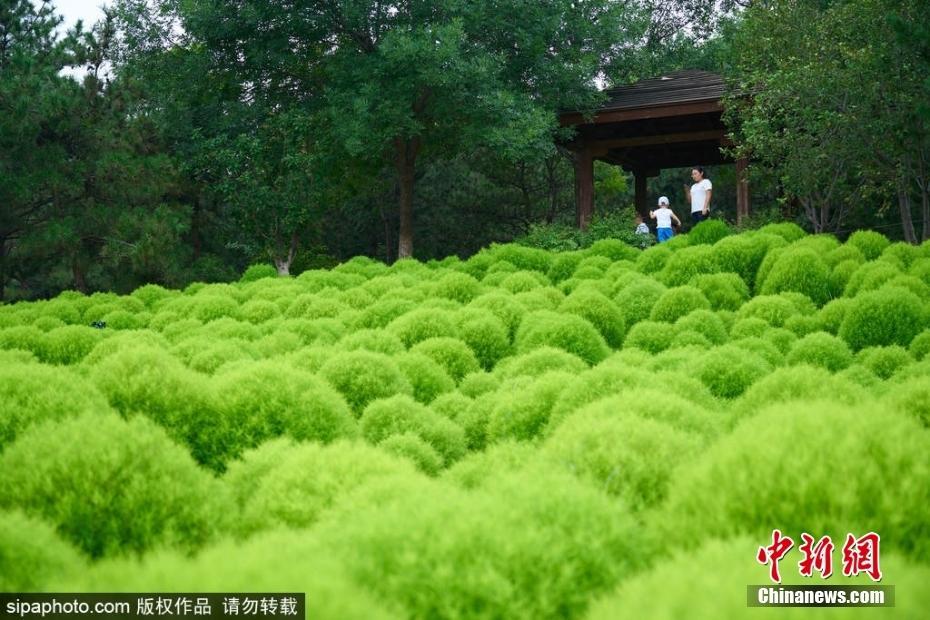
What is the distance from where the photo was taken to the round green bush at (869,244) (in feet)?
34.0

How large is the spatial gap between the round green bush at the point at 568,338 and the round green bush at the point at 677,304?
4.19 feet

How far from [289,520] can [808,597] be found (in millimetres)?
1909

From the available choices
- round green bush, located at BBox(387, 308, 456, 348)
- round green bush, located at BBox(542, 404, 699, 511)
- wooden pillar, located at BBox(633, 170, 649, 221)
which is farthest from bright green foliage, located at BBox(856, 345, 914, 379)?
wooden pillar, located at BBox(633, 170, 649, 221)

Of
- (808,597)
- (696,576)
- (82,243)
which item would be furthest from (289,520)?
(82,243)

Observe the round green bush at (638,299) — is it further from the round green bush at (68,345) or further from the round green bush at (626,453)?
the round green bush at (68,345)

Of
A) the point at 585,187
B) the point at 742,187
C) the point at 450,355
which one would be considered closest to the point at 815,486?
the point at 450,355

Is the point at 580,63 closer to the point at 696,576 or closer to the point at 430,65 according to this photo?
the point at 430,65

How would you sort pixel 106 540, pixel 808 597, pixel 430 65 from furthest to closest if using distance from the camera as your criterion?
pixel 430 65 < pixel 106 540 < pixel 808 597

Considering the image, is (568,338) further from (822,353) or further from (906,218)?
(906,218)

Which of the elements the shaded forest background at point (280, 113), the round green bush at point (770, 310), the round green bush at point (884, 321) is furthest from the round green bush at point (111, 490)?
the shaded forest background at point (280, 113)

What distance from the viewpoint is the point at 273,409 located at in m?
4.45

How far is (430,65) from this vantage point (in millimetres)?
18172

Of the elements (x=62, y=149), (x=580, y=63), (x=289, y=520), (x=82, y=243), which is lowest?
(x=289, y=520)

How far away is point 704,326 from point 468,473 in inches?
177
